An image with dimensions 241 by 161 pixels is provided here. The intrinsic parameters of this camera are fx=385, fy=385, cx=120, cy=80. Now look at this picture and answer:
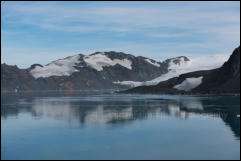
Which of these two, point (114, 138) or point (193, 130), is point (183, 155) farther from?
point (193, 130)

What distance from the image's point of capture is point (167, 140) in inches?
1620

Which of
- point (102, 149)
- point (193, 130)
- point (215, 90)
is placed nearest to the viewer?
point (102, 149)

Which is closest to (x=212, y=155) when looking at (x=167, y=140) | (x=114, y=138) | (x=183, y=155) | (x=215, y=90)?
(x=183, y=155)

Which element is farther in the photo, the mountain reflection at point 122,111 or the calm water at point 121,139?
the mountain reflection at point 122,111

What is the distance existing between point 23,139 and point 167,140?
15637 millimetres

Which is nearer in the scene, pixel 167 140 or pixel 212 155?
pixel 212 155

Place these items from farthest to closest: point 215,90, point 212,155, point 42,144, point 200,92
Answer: point 200,92 → point 215,90 → point 42,144 → point 212,155

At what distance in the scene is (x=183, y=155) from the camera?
3291 centimetres

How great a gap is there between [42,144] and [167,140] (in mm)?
13104

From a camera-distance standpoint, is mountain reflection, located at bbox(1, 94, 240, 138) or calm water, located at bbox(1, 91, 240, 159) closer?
calm water, located at bbox(1, 91, 240, 159)

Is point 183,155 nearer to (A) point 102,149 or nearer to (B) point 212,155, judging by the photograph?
(B) point 212,155

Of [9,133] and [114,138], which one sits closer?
[114,138]

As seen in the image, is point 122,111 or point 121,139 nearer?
point 121,139

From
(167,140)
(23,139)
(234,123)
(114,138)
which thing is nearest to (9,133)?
(23,139)
